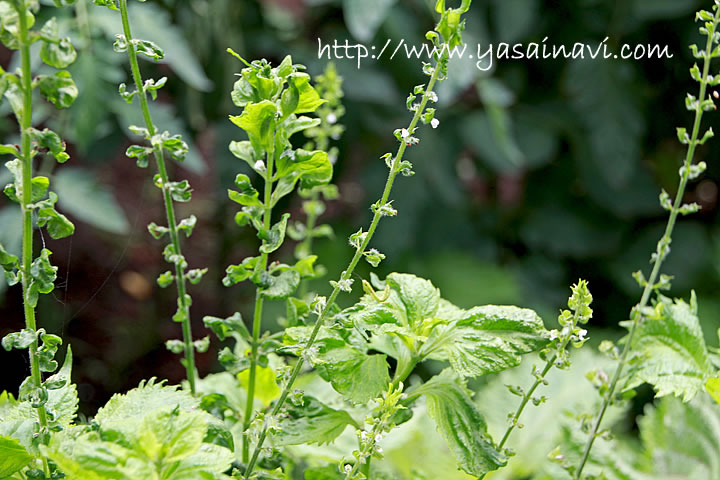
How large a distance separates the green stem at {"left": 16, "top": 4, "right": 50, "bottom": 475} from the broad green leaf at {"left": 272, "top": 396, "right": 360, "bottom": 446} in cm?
10

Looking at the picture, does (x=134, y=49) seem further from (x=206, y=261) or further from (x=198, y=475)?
(x=206, y=261)

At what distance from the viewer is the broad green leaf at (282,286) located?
31cm

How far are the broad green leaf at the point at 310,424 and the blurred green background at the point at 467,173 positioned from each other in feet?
2.30

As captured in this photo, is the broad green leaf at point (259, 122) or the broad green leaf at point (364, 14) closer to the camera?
the broad green leaf at point (259, 122)

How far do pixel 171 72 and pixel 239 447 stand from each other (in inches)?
41.5

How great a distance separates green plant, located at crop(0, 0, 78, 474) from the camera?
0.23 metres

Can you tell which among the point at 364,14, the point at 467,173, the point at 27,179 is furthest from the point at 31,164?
the point at 467,173

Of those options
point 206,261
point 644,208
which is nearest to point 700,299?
point 644,208

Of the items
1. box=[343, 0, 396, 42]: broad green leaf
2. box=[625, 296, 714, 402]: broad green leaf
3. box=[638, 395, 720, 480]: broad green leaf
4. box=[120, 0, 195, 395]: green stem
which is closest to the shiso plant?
box=[120, 0, 195, 395]: green stem

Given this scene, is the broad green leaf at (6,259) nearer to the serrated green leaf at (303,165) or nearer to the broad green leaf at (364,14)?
the serrated green leaf at (303,165)

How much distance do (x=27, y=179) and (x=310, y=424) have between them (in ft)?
0.55

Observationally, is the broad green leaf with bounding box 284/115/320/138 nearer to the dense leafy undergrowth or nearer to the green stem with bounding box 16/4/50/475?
the dense leafy undergrowth

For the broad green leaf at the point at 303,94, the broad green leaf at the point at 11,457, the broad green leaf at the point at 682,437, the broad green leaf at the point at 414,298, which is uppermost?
the broad green leaf at the point at 682,437

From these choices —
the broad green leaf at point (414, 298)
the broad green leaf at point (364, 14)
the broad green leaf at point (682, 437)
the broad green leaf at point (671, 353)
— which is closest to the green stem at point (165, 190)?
the broad green leaf at point (414, 298)
